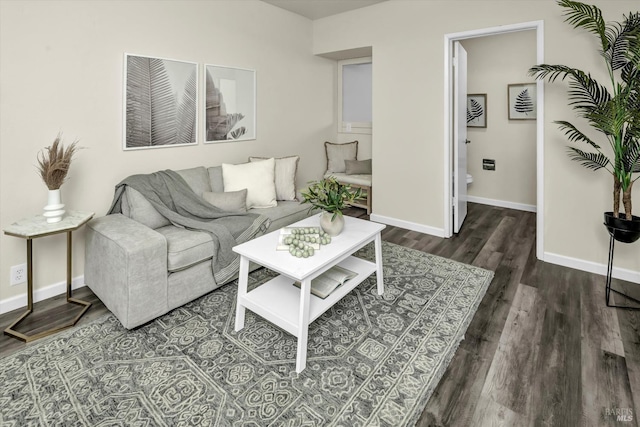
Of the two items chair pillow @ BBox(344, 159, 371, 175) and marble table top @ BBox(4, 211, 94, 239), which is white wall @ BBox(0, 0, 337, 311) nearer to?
marble table top @ BBox(4, 211, 94, 239)

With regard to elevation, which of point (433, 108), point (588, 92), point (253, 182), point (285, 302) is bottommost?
point (285, 302)

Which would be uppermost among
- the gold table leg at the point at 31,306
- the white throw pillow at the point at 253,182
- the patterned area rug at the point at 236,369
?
the white throw pillow at the point at 253,182

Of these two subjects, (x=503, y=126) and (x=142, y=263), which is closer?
(x=142, y=263)

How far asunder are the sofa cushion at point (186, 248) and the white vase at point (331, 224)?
0.88m

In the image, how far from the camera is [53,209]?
7.48ft

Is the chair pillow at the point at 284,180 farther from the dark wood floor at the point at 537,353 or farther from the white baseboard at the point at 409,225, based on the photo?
the dark wood floor at the point at 537,353

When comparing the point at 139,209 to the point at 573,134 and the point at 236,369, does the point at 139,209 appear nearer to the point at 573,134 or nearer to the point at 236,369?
the point at 236,369

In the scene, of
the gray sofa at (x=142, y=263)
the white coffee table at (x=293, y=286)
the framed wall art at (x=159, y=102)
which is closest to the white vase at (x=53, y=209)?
the gray sofa at (x=142, y=263)

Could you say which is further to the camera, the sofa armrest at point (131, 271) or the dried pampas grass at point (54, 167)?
the dried pampas grass at point (54, 167)

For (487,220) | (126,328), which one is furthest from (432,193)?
(126,328)

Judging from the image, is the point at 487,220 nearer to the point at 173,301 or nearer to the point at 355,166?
the point at 355,166

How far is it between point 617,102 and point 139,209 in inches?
141

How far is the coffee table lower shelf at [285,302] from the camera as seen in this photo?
194cm

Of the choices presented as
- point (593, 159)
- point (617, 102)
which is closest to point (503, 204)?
point (593, 159)
